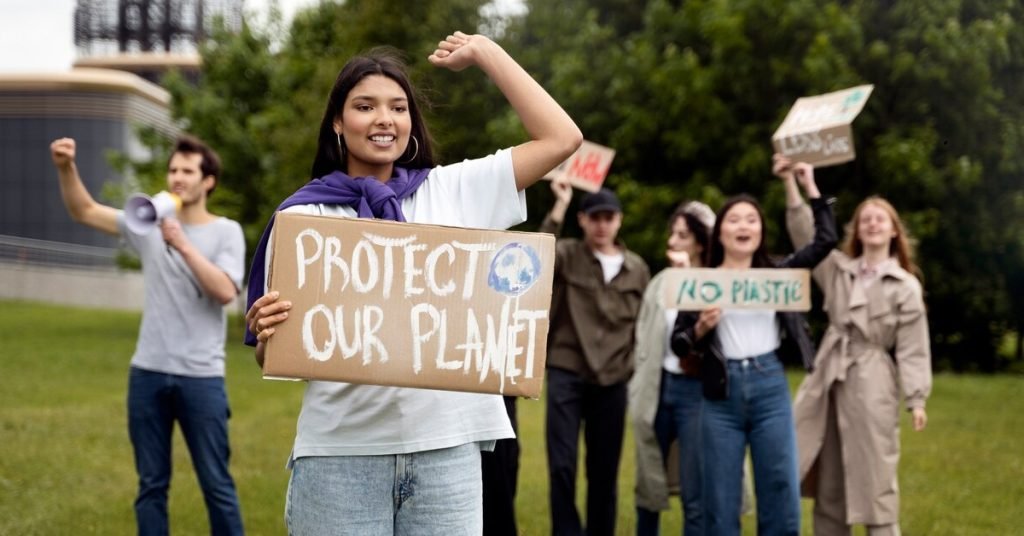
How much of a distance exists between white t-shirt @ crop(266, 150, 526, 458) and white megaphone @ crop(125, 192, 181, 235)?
2.89 m

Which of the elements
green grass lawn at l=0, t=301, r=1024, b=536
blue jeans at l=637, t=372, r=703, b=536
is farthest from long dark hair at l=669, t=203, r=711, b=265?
green grass lawn at l=0, t=301, r=1024, b=536

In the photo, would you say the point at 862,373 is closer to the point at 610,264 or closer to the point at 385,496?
the point at 610,264

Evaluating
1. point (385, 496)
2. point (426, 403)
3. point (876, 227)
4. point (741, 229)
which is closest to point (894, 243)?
point (876, 227)

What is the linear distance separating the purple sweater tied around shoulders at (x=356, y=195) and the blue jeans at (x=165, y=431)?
8.78 feet

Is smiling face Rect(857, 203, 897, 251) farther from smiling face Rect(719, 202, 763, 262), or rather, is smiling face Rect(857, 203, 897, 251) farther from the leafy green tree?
the leafy green tree

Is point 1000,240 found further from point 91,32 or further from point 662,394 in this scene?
point 91,32

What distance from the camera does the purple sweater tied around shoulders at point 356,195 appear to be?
10.0 ft

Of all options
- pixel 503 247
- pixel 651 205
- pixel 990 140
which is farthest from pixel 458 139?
pixel 503 247

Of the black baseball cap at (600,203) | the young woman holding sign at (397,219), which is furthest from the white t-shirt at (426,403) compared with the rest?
the black baseball cap at (600,203)

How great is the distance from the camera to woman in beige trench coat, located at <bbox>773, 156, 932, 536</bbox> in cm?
635

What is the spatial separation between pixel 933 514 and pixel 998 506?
2.20 ft

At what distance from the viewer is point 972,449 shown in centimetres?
1187

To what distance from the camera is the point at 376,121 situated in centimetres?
312

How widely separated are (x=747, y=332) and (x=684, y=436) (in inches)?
35.6
